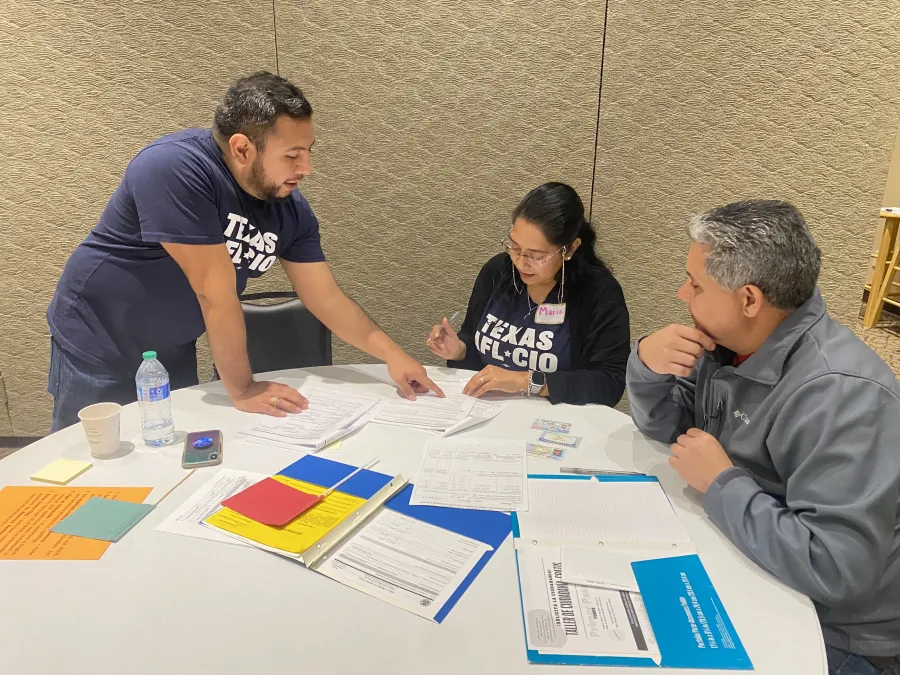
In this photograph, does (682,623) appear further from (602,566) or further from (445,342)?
(445,342)

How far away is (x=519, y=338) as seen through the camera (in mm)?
1957

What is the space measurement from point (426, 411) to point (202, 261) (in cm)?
67

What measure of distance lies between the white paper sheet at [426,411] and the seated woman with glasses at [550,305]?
219 mm

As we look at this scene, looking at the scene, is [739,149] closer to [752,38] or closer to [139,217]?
[752,38]

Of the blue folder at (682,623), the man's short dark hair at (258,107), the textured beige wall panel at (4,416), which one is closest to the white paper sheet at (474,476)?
the blue folder at (682,623)

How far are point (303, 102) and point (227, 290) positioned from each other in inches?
20.1

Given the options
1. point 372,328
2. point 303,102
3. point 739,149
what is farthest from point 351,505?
point 739,149

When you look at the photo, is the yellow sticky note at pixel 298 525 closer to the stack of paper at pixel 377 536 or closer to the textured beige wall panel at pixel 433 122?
the stack of paper at pixel 377 536

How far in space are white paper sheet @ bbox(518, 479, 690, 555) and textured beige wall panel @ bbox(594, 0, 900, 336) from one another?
1659 mm

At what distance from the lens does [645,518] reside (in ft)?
3.51

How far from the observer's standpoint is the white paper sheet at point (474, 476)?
1.13 metres

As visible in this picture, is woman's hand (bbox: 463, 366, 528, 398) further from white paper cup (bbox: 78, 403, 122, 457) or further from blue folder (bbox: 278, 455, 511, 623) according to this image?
white paper cup (bbox: 78, 403, 122, 457)

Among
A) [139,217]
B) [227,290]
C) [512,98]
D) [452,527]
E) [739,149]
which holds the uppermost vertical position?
[512,98]

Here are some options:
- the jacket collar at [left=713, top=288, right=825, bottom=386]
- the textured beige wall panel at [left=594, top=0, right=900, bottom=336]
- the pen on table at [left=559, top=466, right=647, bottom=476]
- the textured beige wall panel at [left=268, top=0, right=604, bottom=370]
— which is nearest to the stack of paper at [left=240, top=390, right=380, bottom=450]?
the pen on table at [left=559, top=466, right=647, bottom=476]
